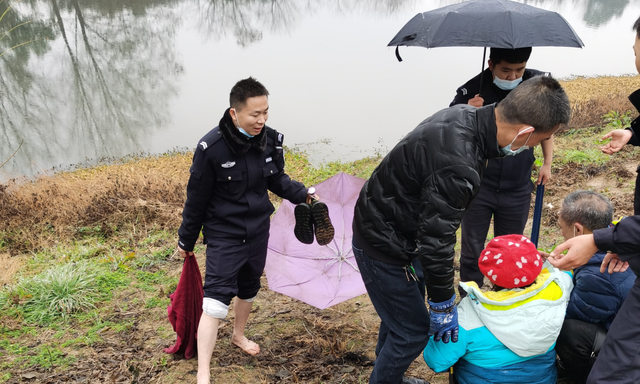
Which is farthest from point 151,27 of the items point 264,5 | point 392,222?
point 392,222

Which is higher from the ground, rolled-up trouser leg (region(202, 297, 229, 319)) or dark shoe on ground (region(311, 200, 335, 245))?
dark shoe on ground (region(311, 200, 335, 245))

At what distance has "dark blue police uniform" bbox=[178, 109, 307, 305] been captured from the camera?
266cm

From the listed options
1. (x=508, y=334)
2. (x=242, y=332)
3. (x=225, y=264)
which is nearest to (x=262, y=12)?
(x=242, y=332)

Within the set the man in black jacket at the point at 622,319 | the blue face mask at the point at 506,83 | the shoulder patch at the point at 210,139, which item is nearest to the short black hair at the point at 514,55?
the blue face mask at the point at 506,83

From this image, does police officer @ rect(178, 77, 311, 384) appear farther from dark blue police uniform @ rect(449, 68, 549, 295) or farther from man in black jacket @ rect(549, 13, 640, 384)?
man in black jacket @ rect(549, 13, 640, 384)

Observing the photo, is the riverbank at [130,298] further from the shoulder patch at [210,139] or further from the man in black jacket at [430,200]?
the shoulder patch at [210,139]

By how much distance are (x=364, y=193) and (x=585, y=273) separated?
1.20 meters

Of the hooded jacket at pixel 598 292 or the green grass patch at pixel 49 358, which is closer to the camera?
the hooded jacket at pixel 598 292

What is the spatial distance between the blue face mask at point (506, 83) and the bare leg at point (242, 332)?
2247 millimetres

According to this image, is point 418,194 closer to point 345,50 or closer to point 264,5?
point 345,50

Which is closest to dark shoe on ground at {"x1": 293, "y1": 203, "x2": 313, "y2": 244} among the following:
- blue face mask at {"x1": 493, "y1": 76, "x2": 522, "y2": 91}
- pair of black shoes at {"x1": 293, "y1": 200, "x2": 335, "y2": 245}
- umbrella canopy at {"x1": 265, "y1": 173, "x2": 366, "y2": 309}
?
pair of black shoes at {"x1": 293, "y1": 200, "x2": 335, "y2": 245}

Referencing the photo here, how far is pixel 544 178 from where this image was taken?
3238 millimetres

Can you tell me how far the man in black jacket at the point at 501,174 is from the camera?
9.73ft

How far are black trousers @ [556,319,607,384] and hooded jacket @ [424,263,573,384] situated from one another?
122 millimetres
